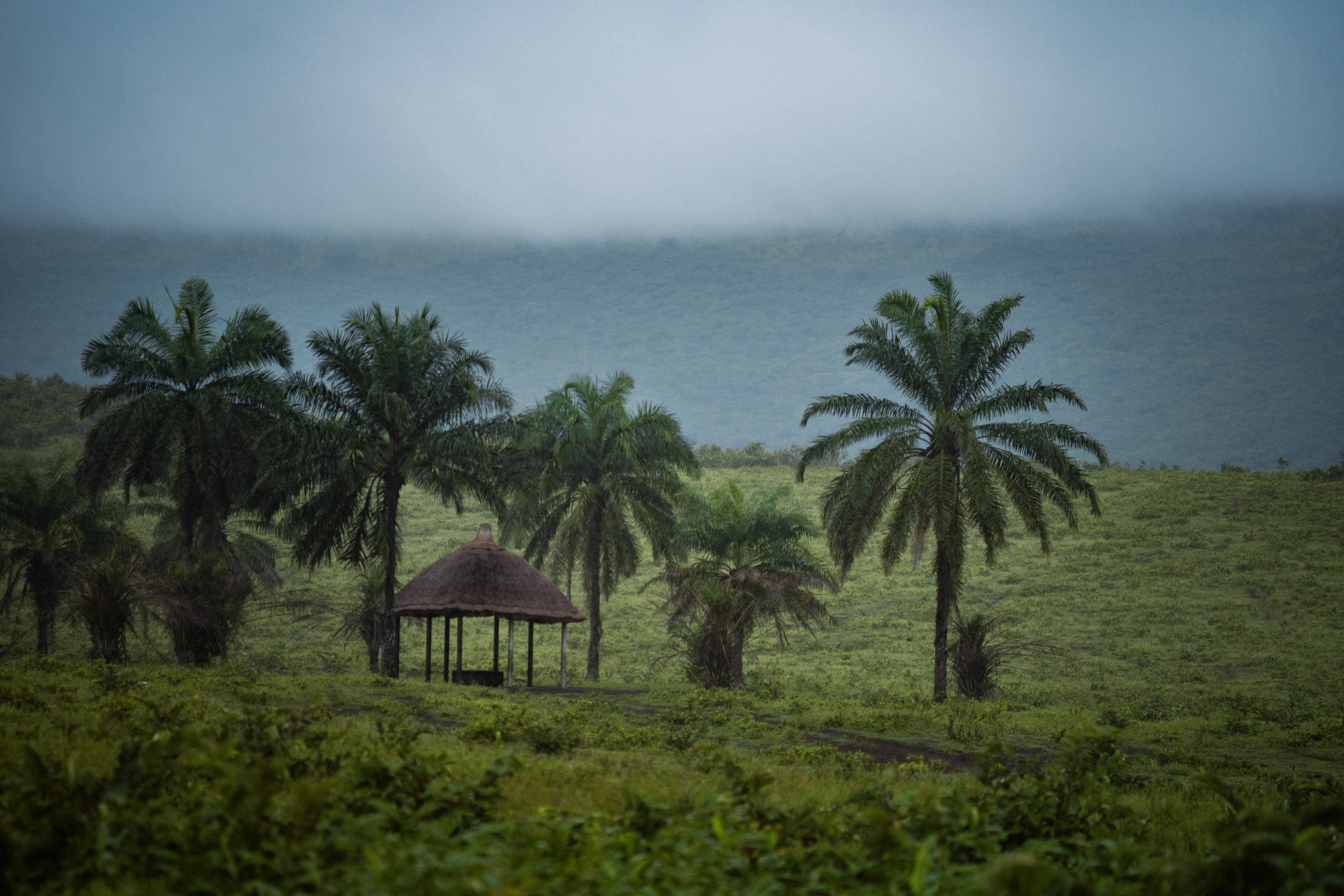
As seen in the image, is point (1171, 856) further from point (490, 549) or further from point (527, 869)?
point (490, 549)

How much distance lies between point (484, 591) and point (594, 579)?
6.51 meters

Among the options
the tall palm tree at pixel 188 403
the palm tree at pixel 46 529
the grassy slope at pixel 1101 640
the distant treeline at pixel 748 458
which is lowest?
the grassy slope at pixel 1101 640

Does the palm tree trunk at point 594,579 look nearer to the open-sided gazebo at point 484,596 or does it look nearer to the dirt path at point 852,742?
the open-sided gazebo at point 484,596

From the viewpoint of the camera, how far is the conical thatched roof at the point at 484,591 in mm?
28562

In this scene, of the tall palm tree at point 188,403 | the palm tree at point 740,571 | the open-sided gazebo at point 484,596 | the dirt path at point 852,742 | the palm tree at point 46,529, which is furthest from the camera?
the palm tree at point 46,529

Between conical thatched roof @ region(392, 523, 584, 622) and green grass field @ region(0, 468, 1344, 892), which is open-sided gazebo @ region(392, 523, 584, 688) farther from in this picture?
green grass field @ region(0, 468, 1344, 892)

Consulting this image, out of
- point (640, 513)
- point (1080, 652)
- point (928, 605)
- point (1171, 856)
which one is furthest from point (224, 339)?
point (928, 605)

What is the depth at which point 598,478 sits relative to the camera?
35.2m

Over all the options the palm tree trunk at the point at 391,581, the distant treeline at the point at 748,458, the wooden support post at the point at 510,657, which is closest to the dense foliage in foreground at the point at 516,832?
the wooden support post at the point at 510,657

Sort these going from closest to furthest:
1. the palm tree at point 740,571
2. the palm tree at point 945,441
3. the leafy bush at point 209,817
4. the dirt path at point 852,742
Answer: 1. the leafy bush at point 209,817
2. the dirt path at point 852,742
3. the palm tree at point 945,441
4. the palm tree at point 740,571

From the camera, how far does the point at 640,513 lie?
117 ft

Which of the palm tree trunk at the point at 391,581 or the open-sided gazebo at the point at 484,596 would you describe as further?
the palm tree trunk at the point at 391,581

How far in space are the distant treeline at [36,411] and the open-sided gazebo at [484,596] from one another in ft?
155

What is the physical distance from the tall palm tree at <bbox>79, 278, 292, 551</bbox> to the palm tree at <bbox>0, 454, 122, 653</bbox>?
218 inches
